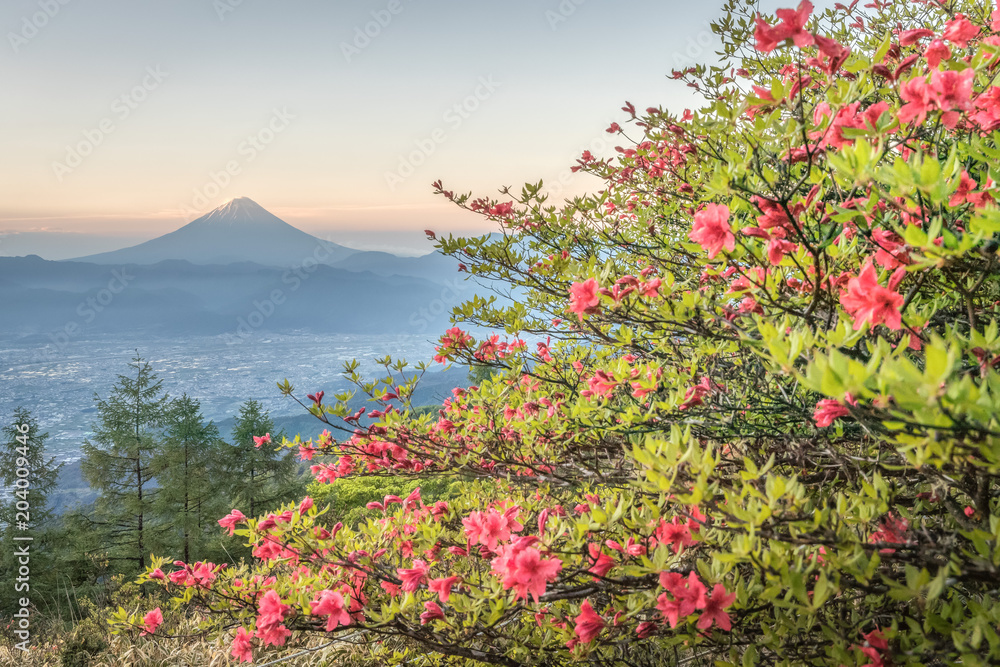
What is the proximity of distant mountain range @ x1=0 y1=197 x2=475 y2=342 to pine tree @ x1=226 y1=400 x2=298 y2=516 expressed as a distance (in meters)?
121

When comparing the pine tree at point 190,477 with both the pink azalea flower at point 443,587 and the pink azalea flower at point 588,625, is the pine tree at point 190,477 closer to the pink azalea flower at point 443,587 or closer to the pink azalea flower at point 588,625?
the pink azalea flower at point 443,587

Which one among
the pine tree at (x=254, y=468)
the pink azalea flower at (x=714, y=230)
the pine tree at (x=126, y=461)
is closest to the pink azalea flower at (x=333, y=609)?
the pink azalea flower at (x=714, y=230)

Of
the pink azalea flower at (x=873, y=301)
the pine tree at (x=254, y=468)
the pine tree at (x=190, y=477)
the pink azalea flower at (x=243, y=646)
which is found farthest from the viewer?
the pine tree at (x=254, y=468)

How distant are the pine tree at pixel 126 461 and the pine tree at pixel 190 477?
1.25ft

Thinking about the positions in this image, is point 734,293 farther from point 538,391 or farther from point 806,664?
point 538,391

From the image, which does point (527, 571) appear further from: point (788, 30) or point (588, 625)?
point (788, 30)

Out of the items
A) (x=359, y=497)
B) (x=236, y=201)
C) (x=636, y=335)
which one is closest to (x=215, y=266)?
(x=236, y=201)

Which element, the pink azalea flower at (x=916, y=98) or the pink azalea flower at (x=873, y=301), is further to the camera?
the pink azalea flower at (x=916, y=98)

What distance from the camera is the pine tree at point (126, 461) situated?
13586mm

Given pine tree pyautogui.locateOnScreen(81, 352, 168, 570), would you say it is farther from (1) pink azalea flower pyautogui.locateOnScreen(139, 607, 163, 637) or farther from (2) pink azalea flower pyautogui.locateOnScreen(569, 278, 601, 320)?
(2) pink azalea flower pyautogui.locateOnScreen(569, 278, 601, 320)

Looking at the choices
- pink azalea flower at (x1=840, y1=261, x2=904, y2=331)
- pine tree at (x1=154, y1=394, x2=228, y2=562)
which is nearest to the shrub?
pink azalea flower at (x1=840, y1=261, x2=904, y2=331)

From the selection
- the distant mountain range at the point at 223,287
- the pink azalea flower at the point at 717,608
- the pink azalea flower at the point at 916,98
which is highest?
the distant mountain range at the point at 223,287

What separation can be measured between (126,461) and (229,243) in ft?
655

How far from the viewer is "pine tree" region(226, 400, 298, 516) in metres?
16.3
